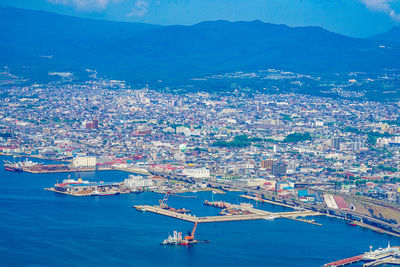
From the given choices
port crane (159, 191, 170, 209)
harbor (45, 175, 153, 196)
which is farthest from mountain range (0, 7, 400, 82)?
port crane (159, 191, 170, 209)

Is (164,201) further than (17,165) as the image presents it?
No

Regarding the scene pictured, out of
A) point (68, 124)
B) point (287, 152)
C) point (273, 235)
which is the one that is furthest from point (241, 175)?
point (68, 124)

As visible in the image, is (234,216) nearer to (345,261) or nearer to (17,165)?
(345,261)

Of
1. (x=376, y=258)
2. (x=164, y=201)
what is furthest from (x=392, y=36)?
(x=376, y=258)

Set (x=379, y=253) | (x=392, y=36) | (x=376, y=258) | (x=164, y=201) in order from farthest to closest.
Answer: (x=392, y=36) → (x=164, y=201) → (x=379, y=253) → (x=376, y=258)

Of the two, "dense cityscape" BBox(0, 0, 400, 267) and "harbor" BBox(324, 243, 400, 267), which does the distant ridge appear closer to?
"dense cityscape" BBox(0, 0, 400, 267)
